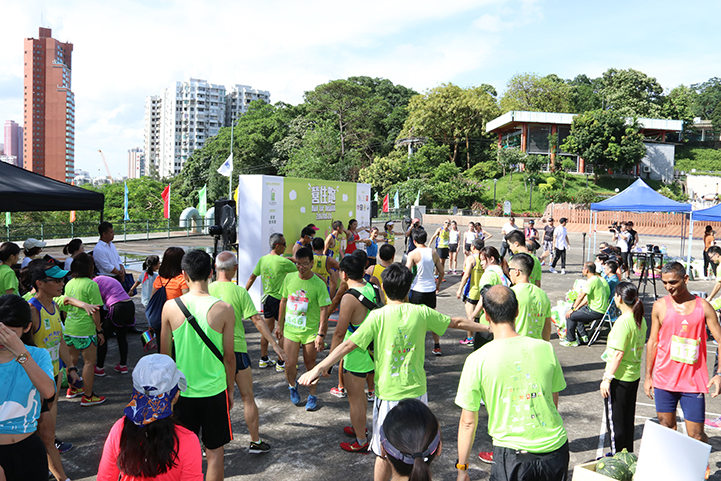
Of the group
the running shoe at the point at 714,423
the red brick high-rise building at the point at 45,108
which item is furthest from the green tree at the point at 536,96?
the red brick high-rise building at the point at 45,108

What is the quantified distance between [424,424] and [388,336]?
5.53ft

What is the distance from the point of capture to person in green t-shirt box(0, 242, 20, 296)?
555cm

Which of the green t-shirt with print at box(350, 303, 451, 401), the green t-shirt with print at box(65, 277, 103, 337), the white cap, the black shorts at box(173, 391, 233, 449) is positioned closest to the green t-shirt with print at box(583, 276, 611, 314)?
the green t-shirt with print at box(350, 303, 451, 401)

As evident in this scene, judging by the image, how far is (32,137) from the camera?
354ft

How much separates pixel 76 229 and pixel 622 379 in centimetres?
1824

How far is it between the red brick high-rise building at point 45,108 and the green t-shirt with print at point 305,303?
113 m

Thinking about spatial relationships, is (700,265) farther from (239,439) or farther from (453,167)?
(453,167)

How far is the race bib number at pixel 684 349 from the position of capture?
3850 mm

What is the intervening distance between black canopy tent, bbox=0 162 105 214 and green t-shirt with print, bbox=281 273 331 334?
4.23 m

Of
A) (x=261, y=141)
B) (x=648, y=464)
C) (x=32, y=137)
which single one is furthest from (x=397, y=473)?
(x=32, y=137)

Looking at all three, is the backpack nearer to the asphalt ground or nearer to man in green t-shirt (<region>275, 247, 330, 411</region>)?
the asphalt ground

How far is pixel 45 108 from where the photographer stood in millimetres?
104750

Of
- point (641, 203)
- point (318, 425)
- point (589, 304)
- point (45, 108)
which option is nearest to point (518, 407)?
point (318, 425)

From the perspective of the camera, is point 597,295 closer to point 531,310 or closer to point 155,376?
point 531,310
